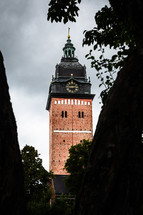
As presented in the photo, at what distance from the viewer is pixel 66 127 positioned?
49688mm

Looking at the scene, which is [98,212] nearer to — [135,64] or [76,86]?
[135,64]

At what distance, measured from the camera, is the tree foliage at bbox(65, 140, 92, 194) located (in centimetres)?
3183

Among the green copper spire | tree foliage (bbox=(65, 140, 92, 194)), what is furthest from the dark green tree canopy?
the green copper spire

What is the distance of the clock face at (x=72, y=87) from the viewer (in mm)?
51472

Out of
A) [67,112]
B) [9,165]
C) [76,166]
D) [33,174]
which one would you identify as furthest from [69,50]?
[9,165]

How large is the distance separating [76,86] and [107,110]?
49446mm

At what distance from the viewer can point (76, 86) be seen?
2047 inches

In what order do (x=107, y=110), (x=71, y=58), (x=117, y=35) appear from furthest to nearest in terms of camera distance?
1. (x=71, y=58)
2. (x=117, y=35)
3. (x=107, y=110)

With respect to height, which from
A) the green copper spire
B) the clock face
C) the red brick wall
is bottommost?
the red brick wall

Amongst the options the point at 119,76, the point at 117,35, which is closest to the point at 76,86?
the point at 117,35

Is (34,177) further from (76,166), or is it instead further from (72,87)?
(72,87)

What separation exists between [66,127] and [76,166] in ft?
54.4

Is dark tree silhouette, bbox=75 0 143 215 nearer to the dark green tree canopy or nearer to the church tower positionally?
the dark green tree canopy

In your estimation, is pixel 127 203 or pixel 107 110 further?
pixel 107 110
